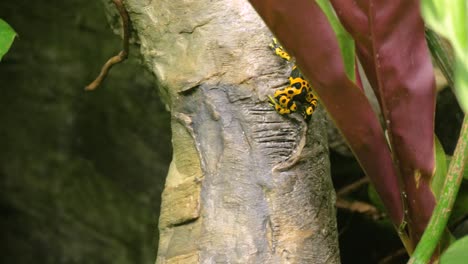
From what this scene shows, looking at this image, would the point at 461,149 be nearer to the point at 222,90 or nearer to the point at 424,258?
the point at 424,258

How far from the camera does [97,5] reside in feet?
7.63

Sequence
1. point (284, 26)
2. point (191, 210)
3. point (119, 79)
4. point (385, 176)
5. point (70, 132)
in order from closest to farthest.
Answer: point (284, 26)
point (385, 176)
point (191, 210)
point (119, 79)
point (70, 132)

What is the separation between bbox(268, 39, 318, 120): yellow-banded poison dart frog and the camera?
3.36 ft

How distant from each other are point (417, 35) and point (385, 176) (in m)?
0.21

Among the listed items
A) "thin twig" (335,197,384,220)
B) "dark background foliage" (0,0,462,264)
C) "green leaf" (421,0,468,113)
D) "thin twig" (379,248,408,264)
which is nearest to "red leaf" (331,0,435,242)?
"green leaf" (421,0,468,113)

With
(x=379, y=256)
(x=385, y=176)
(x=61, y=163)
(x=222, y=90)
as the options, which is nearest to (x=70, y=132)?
(x=61, y=163)

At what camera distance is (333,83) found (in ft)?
2.49

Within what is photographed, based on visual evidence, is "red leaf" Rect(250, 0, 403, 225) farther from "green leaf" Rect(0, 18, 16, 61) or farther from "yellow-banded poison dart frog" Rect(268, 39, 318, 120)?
"green leaf" Rect(0, 18, 16, 61)

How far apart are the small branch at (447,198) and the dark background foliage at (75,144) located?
4.99 ft

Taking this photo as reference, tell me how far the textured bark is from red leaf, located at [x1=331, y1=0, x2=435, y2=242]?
191mm

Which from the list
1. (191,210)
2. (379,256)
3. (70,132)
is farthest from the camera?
(70,132)

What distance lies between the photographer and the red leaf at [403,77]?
724 millimetres

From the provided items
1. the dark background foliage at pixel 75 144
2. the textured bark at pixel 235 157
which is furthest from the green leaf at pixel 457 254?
the dark background foliage at pixel 75 144

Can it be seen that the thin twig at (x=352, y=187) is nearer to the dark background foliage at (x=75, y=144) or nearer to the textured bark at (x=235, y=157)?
the textured bark at (x=235, y=157)
